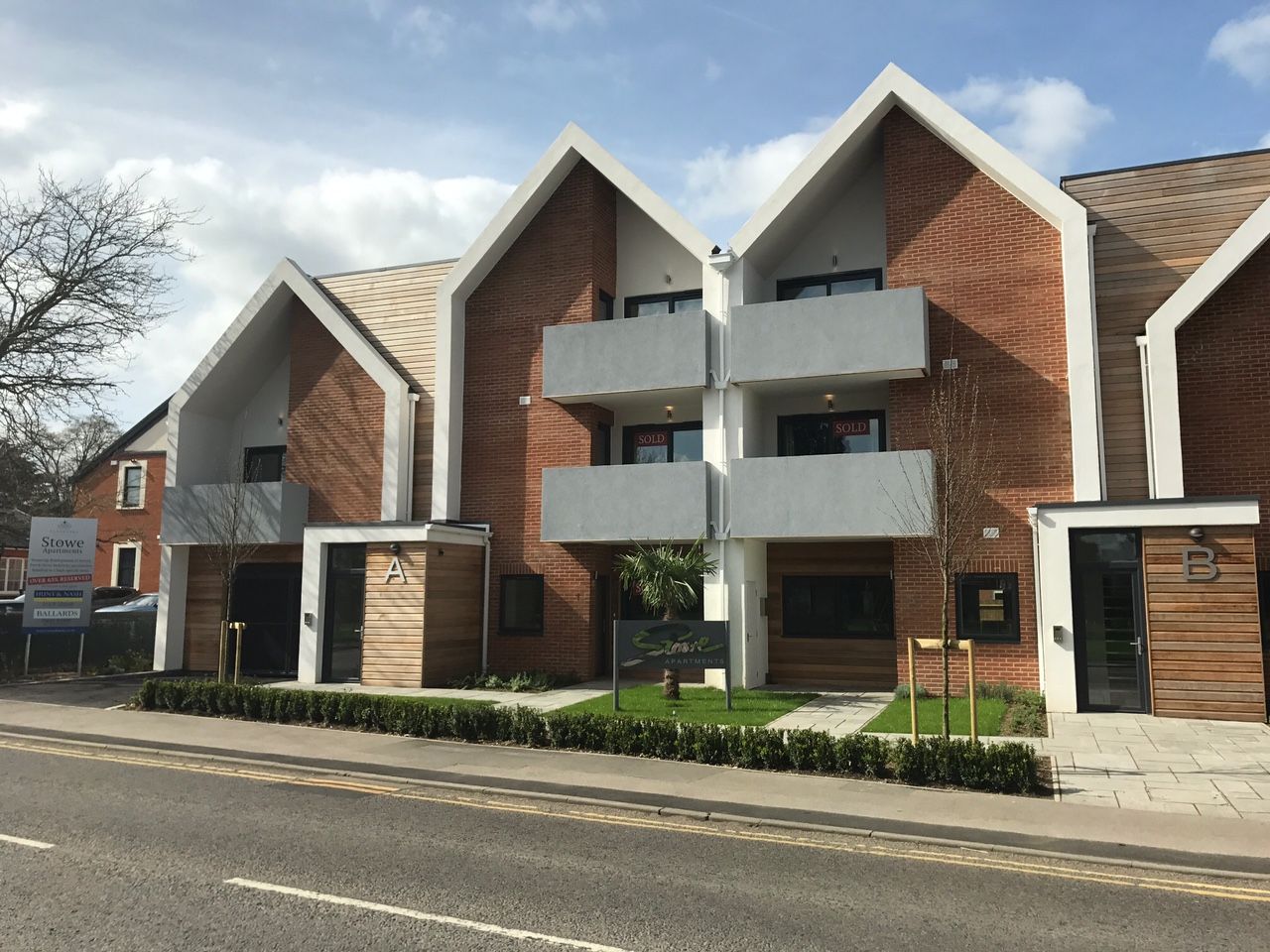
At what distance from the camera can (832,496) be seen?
17.9m

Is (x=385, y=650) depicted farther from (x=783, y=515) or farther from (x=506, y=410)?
(x=783, y=515)

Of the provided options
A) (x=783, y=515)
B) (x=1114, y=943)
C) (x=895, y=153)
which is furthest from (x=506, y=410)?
(x=1114, y=943)

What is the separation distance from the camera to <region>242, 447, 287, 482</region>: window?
24.6 meters

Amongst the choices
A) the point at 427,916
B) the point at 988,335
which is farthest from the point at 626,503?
the point at 427,916

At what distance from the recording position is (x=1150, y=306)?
17.2 m

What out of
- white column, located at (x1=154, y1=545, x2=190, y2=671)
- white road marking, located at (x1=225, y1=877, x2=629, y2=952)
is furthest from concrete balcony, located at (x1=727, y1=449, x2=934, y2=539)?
white column, located at (x1=154, y1=545, x2=190, y2=671)

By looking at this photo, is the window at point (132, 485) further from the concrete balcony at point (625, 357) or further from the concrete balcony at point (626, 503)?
the concrete balcony at point (626, 503)

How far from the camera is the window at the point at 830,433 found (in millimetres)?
19938

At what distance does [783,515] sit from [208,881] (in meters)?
13.2

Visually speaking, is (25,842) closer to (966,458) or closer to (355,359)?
(966,458)

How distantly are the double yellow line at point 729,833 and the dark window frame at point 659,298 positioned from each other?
44.5 feet

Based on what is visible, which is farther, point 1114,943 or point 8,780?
point 8,780

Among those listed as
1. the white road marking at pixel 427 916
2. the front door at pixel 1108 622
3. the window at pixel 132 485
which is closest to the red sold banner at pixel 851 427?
the front door at pixel 1108 622

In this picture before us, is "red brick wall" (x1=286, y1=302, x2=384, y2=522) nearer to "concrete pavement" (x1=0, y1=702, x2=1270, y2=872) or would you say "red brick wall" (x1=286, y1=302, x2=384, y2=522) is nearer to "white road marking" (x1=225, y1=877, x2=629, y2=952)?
"concrete pavement" (x1=0, y1=702, x2=1270, y2=872)
